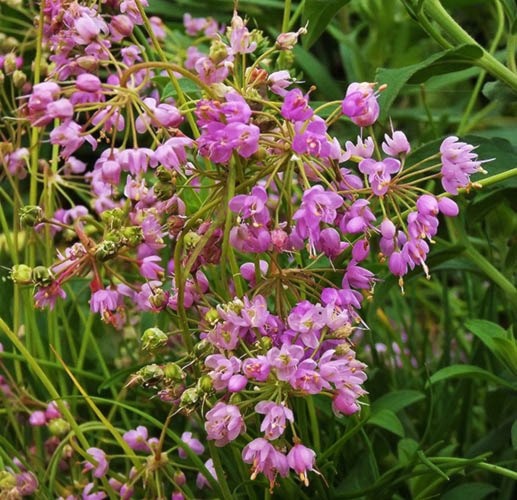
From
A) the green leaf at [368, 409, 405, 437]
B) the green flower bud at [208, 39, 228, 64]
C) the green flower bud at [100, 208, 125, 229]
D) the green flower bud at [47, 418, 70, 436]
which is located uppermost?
the green flower bud at [208, 39, 228, 64]

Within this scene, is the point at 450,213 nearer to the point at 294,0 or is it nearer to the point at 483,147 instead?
the point at 483,147

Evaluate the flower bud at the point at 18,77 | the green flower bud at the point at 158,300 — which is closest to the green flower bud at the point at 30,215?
the green flower bud at the point at 158,300

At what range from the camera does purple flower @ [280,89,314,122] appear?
598 mm

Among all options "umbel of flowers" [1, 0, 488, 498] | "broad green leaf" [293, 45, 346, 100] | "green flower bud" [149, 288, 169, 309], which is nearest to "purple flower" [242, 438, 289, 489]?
"umbel of flowers" [1, 0, 488, 498]

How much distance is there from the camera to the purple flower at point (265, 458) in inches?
25.0

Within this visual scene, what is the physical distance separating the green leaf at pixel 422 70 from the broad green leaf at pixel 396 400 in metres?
0.26

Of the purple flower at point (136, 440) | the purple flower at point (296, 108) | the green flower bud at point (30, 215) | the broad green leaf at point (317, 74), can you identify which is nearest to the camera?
the purple flower at point (296, 108)

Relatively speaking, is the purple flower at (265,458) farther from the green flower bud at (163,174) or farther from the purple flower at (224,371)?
the green flower bud at (163,174)

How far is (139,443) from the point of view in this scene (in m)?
0.83

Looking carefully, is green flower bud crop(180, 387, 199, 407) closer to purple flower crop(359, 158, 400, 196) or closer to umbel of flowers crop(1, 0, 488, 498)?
umbel of flowers crop(1, 0, 488, 498)

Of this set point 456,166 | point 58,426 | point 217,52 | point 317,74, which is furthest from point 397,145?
point 317,74

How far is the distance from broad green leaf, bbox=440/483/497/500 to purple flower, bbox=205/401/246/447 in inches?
12.8

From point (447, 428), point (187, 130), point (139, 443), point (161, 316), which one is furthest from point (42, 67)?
point (447, 428)

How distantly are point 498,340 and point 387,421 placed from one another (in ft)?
0.40
